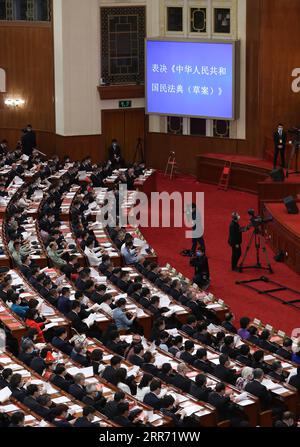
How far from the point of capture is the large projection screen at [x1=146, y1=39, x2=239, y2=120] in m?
31.7

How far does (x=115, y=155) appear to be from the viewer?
32.3m

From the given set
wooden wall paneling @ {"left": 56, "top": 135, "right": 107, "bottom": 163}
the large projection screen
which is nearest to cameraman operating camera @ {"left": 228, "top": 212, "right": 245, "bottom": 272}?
the large projection screen

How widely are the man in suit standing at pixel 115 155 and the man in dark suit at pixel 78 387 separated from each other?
18.0 metres

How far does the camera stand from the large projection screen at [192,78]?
3172 cm

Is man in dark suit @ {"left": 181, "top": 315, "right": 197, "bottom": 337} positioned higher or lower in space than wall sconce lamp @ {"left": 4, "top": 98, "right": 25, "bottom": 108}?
lower

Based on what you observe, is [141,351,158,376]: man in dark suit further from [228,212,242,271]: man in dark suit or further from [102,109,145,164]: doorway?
[102,109,145,164]: doorway

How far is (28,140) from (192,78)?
5568 mm

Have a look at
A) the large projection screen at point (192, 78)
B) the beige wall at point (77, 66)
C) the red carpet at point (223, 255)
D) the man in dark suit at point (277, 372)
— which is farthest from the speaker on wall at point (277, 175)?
the man in dark suit at point (277, 372)

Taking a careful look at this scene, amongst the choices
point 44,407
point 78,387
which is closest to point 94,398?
point 78,387

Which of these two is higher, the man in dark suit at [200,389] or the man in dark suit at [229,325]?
the man in dark suit at [200,389]

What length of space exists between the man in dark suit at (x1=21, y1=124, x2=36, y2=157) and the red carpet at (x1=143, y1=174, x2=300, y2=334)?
4.24 metres

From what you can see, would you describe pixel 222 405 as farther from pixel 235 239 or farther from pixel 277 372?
pixel 235 239

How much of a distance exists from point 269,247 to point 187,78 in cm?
905

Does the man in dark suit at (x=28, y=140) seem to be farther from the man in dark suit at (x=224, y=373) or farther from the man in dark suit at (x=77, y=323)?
the man in dark suit at (x=224, y=373)
